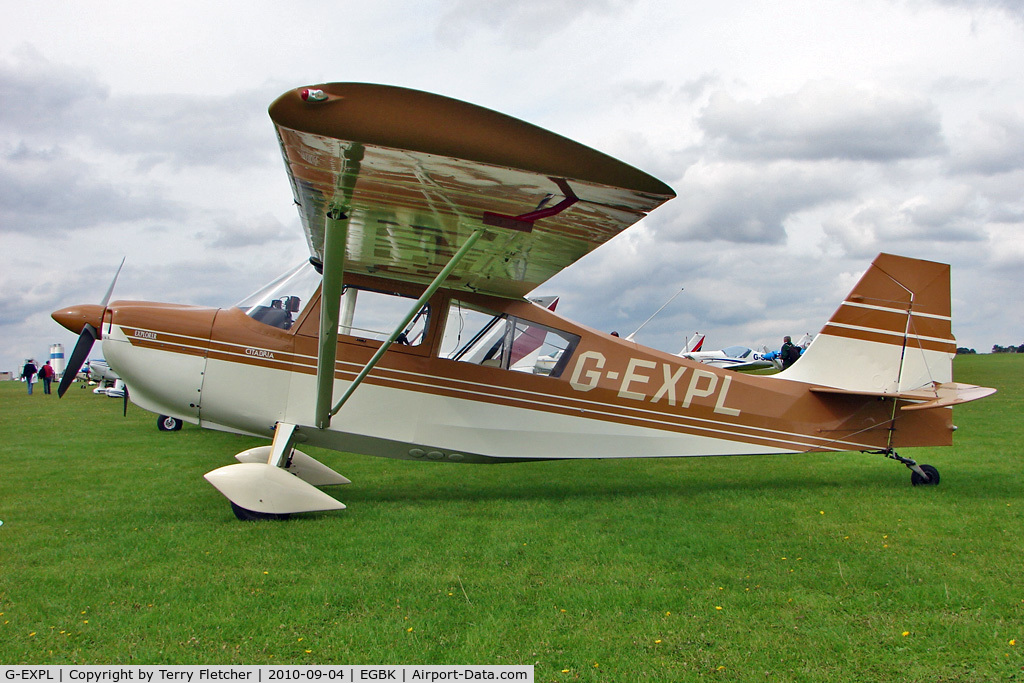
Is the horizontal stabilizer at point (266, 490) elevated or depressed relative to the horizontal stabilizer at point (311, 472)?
elevated

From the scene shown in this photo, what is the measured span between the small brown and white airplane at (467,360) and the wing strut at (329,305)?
1cm

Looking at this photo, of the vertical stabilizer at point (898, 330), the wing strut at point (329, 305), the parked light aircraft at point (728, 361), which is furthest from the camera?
the parked light aircraft at point (728, 361)

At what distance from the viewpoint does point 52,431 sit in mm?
13008

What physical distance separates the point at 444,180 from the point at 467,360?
2.75m

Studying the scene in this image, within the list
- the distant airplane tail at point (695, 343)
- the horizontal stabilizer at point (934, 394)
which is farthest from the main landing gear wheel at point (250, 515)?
the distant airplane tail at point (695, 343)

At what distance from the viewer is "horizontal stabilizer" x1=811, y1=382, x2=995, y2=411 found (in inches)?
252

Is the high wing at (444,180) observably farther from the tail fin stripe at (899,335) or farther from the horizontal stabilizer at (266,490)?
the tail fin stripe at (899,335)

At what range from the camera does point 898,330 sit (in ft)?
23.2

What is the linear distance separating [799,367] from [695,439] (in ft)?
5.09

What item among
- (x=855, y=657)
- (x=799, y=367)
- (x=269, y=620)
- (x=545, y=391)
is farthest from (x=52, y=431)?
(x=855, y=657)

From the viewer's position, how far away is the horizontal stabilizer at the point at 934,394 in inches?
252

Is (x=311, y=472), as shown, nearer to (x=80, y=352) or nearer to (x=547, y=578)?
(x=80, y=352)

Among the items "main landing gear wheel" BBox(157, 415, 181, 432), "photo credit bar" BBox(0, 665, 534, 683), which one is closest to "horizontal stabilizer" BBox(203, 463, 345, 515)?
"photo credit bar" BBox(0, 665, 534, 683)

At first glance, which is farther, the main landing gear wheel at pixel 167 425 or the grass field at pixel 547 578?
the main landing gear wheel at pixel 167 425
